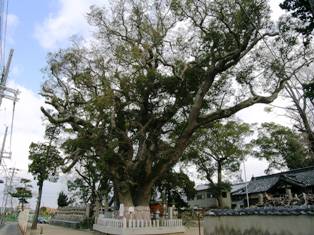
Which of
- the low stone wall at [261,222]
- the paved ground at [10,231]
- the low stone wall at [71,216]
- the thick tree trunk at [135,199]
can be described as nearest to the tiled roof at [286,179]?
the thick tree trunk at [135,199]

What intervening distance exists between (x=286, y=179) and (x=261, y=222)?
73.5 feet

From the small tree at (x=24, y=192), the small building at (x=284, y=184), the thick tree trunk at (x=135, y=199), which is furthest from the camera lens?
the small tree at (x=24, y=192)

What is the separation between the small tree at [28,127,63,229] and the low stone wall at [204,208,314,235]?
21.5 metres

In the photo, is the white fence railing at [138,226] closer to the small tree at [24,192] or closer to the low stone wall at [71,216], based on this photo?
the low stone wall at [71,216]

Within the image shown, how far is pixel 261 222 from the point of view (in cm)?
616

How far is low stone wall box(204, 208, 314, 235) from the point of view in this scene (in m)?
5.29

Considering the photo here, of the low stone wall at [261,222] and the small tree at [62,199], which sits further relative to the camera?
the small tree at [62,199]

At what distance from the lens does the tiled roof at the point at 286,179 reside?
26.2 metres

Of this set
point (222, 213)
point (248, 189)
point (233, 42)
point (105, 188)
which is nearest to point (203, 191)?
point (248, 189)

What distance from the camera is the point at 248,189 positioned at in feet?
108

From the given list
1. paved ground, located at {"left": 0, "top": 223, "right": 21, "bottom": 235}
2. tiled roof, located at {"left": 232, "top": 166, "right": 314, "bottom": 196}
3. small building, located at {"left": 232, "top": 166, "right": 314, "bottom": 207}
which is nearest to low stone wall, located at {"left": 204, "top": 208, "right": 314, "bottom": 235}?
small building, located at {"left": 232, "top": 166, "right": 314, "bottom": 207}

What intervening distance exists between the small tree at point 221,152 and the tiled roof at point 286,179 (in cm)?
575

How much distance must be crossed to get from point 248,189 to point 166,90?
1863 cm

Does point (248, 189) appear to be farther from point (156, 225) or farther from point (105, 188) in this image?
point (156, 225)
